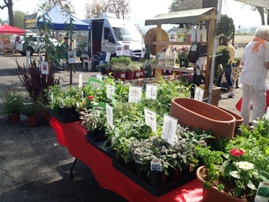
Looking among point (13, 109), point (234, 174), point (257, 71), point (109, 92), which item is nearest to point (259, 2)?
point (257, 71)

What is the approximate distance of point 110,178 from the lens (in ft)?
5.70

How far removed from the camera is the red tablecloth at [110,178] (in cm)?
123

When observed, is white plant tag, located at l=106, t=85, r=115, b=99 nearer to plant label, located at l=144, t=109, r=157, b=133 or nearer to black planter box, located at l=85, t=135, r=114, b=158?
black planter box, located at l=85, t=135, r=114, b=158

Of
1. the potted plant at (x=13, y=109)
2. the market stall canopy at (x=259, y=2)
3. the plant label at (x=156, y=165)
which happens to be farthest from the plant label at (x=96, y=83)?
the market stall canopy at (x=259, y=2)

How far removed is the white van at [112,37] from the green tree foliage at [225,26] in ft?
22.9

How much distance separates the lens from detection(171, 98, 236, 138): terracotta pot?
1.45 m

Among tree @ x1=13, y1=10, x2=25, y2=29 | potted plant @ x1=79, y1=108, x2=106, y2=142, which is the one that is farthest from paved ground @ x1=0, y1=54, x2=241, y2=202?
tree @ x1=13, y1=10, x2=25, y2=29

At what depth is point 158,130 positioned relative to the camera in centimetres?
152

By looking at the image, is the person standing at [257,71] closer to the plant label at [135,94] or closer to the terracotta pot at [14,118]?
the plant label at [135,94]

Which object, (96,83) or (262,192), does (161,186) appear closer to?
(262,192)

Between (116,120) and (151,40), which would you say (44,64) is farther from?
(116,120)

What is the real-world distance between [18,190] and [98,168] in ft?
3.33

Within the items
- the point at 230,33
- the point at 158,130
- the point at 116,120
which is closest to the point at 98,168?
the point at 116,120

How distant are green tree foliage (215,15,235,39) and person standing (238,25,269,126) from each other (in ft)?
1.09
